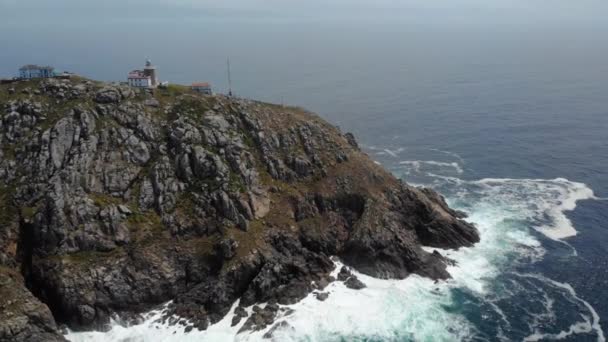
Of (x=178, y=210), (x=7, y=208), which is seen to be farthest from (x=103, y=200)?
(x=7, y=208)

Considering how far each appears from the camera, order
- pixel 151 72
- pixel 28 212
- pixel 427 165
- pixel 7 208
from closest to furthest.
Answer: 1. pixel 28 212
2. pixel 7 208
3. pixel 151 72
4. pixel 427 165

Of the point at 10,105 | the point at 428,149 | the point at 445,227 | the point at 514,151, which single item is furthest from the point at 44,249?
the point at 514,151

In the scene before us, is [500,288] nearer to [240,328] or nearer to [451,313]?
[451,313]

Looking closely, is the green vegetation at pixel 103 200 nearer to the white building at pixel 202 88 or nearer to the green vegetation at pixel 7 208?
the green vegetation at pixel 7 208

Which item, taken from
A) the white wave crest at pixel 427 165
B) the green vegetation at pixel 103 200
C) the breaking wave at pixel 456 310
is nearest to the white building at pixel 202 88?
the green vegetation at pixel 103 200

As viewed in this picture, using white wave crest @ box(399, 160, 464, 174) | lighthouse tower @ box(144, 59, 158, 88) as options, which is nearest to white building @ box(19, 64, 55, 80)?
lighthouse tower @ box(144, 59, 158, 88)

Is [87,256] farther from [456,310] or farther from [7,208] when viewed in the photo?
[456,310]
